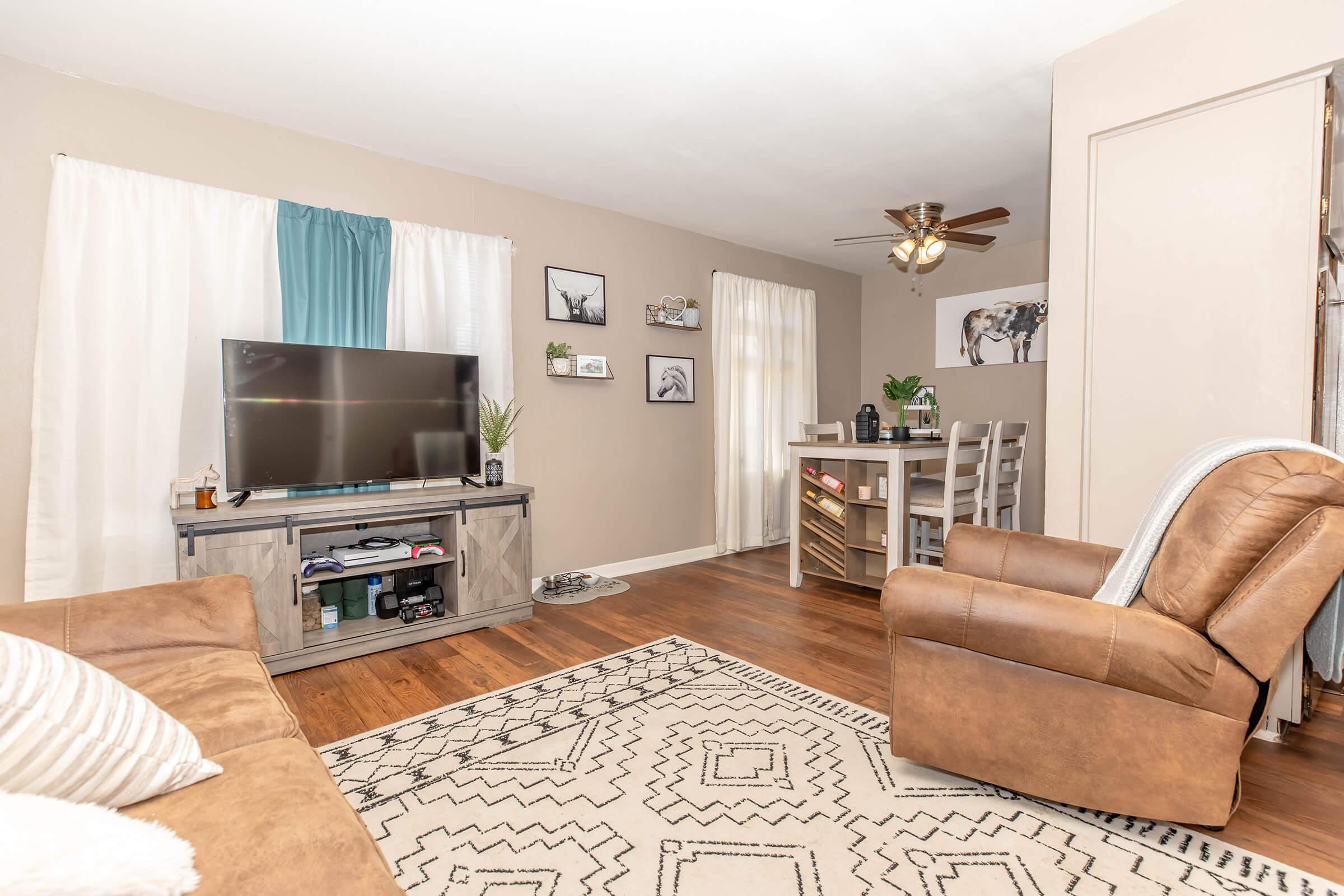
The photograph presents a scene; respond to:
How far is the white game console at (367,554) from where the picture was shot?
10.2 feet

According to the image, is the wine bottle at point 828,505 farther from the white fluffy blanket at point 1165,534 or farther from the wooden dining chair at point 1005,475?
the white fluffy blanket at point 1165,534

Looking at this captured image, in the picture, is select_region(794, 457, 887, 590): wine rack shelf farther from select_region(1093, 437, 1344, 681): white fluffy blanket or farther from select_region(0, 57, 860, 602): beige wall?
select_region(1093, 437, 1344, 681): white fluffy blanket

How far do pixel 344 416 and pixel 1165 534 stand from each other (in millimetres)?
3320

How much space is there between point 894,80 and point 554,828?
3151 millimetres

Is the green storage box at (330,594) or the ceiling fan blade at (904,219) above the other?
the ceiling fan blade at (904,219)

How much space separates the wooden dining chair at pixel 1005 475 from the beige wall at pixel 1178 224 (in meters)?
1.24

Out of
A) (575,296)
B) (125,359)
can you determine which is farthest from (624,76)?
(125,359)

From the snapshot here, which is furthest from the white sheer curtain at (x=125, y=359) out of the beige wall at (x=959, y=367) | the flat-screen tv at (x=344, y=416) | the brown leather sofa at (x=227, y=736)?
the beige wall at (x=959, y=367)

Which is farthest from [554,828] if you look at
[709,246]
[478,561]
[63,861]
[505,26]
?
[709,246]

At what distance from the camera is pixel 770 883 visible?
152 cm

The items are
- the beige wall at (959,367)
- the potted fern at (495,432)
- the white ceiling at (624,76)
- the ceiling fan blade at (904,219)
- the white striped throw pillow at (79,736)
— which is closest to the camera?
the white striped throw pillow at (79,736)

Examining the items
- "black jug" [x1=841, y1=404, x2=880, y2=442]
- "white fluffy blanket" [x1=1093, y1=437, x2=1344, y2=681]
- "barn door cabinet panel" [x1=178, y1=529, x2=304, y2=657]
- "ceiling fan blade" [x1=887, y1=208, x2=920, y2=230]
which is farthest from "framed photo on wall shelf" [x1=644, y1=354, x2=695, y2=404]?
"white fluffy blanket" [x1=1093, y1=437, x2=1344, y2=681]

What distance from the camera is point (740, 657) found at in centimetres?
299

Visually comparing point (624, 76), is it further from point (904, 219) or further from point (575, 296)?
point (904, 219)
